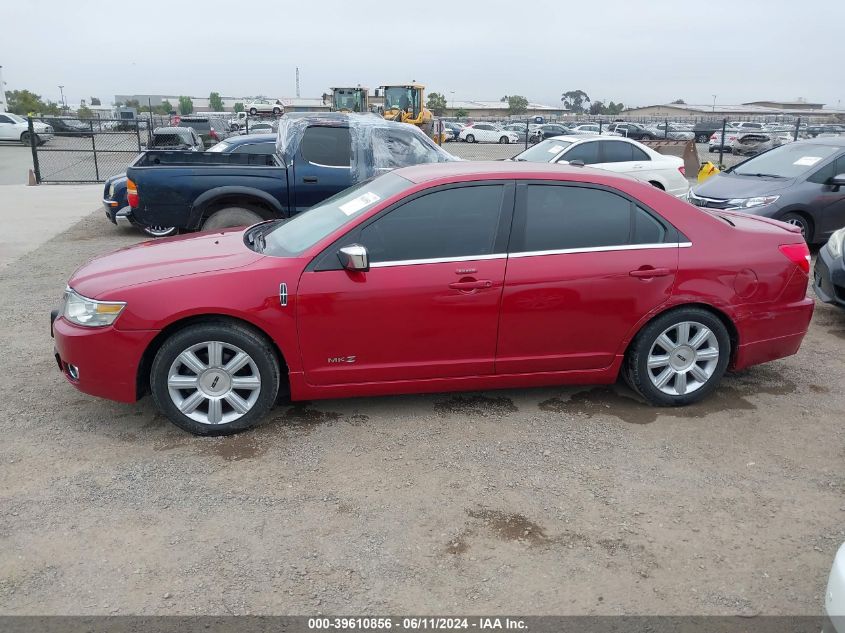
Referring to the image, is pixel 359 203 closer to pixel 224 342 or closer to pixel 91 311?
pixel 224 342

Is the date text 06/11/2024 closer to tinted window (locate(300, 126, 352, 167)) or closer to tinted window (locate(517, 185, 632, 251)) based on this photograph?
tinted window (locate(517, 185, 632, 251))

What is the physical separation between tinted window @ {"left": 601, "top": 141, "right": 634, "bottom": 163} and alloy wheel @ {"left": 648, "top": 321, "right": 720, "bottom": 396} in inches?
336

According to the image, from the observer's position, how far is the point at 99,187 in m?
16.6

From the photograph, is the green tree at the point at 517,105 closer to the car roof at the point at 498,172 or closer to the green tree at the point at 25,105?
the green tree at the point at 25,105

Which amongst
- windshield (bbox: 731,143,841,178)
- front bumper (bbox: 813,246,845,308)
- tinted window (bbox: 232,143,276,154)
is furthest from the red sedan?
tinted window (bbox: 232,143,276,154)

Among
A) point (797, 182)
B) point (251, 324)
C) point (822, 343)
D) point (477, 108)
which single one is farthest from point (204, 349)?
point (477, 108)

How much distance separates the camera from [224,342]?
4.09 m

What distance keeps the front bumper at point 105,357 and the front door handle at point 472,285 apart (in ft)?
5.79

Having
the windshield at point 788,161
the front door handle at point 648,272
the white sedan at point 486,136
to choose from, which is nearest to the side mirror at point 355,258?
the front door handle at point 648,272

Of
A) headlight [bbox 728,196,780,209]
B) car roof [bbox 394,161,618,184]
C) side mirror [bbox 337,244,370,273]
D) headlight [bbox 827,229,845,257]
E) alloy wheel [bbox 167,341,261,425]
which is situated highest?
car roof [bbox 394,161,618,184]

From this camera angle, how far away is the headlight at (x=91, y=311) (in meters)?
4.03

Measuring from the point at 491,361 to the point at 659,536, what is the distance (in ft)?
4.87

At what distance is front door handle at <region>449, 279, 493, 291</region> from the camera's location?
4227 mm

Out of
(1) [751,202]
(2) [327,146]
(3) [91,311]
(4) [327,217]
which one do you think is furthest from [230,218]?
(1) [751,202]
